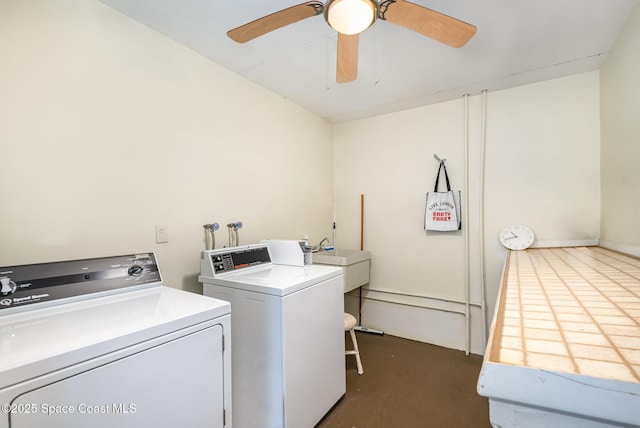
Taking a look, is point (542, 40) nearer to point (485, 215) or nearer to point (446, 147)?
point (446, 147)

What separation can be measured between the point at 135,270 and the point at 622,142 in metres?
3.05

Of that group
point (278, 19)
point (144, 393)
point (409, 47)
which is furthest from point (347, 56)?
point (144, 393)

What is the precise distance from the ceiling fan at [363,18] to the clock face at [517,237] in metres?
1.79

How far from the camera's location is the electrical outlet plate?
1.79 m

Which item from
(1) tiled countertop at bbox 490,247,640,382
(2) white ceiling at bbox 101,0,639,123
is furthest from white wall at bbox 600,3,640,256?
(1) tiled countertop at bbox 490,247,640,382

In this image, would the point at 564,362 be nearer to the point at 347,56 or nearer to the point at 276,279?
the point at 276,279

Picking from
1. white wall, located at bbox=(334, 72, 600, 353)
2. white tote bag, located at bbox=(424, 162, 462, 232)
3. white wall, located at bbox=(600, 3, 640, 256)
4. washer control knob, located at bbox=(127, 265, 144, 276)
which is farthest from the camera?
white tote bag, located at bbox=(424, 162, 462, 232)

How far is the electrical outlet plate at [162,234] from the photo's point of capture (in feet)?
5.88

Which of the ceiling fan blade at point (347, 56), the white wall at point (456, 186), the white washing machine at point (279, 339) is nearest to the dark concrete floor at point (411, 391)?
the white washing machine at point (279, 339)

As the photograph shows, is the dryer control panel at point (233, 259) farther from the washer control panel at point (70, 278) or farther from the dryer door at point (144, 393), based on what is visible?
the dryer door at point (144, 393)

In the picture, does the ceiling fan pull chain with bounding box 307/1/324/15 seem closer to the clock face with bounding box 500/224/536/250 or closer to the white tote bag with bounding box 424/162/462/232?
the white tote bag with bounding box 424/162/462/232

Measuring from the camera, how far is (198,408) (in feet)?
3.62

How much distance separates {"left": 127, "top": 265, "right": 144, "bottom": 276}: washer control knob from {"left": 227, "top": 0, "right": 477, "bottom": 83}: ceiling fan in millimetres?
1291

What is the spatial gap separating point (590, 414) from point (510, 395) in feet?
0.32
